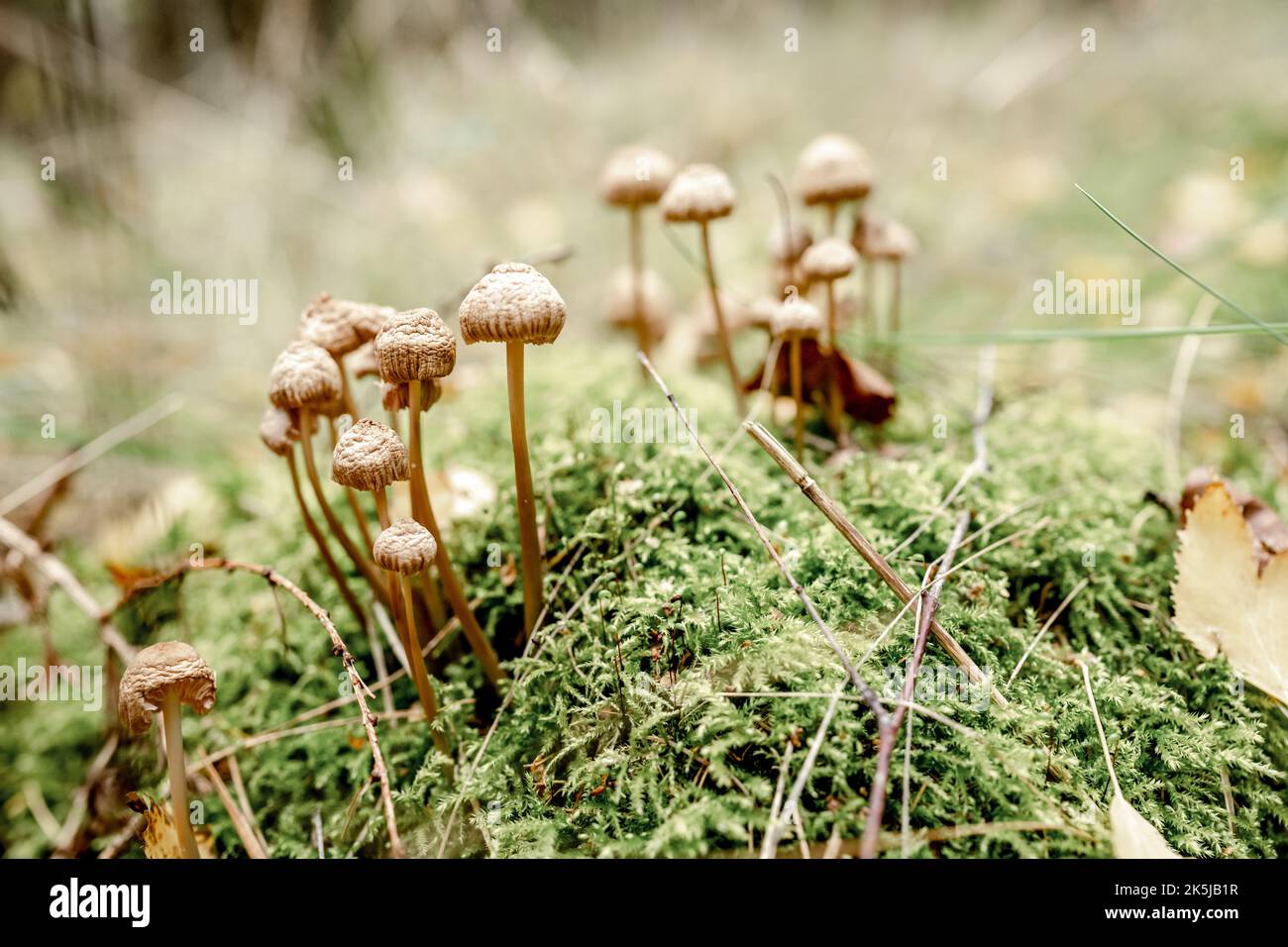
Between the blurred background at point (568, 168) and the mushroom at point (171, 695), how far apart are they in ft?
4.91

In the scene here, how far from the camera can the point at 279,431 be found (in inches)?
62.2

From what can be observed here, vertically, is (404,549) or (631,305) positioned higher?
(631,305)

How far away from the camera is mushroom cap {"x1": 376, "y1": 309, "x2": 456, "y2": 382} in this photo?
137 cm

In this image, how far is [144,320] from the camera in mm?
4262

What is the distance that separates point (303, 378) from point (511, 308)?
0.45 meters

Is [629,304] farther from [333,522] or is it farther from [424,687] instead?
[424,687]

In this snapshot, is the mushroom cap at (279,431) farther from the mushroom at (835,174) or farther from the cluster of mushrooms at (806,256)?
the mushroom at (835,174)

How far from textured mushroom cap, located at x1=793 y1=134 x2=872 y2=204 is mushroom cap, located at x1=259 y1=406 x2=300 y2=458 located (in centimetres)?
139

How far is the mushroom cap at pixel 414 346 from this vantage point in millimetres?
1368

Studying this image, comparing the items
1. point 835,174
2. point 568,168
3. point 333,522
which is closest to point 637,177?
point 835,174

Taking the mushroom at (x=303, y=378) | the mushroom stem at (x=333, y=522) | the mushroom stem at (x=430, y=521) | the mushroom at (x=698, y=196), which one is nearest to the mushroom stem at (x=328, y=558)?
the mushroom stem at (x=333, y=522)

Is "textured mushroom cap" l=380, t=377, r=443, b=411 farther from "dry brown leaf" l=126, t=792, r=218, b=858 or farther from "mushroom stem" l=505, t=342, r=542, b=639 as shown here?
"dry brown leaf" l=126, t=792, r=218, b=858
